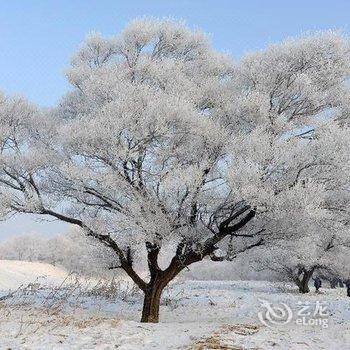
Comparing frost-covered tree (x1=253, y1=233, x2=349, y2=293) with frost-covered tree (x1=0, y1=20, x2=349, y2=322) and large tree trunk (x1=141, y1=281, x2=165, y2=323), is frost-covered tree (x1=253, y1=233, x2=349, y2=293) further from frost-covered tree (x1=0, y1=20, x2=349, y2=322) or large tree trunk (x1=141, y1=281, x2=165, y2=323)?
frost-covered tree (x1=0, y1=20, x2=349, y2=322)

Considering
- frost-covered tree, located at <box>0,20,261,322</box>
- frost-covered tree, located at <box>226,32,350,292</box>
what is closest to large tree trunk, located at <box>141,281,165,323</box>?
frost-covered tree, located at <box>0,20,261,322</box>

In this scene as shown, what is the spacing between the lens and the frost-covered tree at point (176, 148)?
563 inches

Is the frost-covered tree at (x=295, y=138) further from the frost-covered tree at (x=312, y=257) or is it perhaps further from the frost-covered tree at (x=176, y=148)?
the frost-covered tree at (x=312, y=257)

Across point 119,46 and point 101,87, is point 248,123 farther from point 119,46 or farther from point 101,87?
point 119,46

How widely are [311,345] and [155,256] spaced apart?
845 centimetres

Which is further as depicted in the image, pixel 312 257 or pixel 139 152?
pixel 312 257

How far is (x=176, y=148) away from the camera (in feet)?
51.4

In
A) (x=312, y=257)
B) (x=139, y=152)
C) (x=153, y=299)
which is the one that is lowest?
(x=153, y=299)

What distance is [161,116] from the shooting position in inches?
571

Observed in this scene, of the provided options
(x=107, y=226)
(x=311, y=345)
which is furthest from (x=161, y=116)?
(x=311, y=345)

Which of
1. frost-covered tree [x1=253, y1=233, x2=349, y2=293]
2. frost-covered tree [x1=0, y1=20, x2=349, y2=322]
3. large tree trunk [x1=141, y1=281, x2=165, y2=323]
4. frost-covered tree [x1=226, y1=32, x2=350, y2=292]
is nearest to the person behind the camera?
frost-covered tree [x1=226, y1=32, x2=350, y2=292]

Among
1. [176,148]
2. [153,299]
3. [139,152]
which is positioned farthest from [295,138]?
[153,299]

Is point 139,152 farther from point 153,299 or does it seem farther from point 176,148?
point 153,299

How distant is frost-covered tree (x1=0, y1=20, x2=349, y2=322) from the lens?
14.3m
